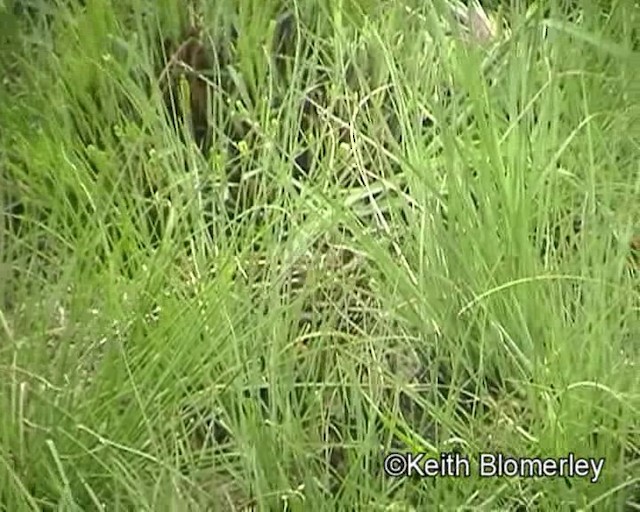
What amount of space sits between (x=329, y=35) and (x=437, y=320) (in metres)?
0.24

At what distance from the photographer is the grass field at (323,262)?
81 centimetres

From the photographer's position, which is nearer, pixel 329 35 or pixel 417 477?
pixel 417 477

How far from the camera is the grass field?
81cm

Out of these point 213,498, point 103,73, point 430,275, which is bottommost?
point 213,498

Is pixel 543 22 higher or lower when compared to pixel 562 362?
higher

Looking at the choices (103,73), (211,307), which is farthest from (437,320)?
(103,73)

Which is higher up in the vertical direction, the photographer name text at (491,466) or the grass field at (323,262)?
the grass field at (323,262)

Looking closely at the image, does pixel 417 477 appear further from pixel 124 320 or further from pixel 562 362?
pixel 124 320

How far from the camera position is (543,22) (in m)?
0.93

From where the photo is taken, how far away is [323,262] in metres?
0.86

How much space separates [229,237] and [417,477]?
21 centimetres

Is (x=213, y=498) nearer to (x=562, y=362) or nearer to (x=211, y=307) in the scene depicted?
(x=211, y=307)

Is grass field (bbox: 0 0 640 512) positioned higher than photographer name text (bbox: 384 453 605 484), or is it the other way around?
grass field (bbox: 0 0 640 512)

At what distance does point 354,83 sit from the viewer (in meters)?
0.92
